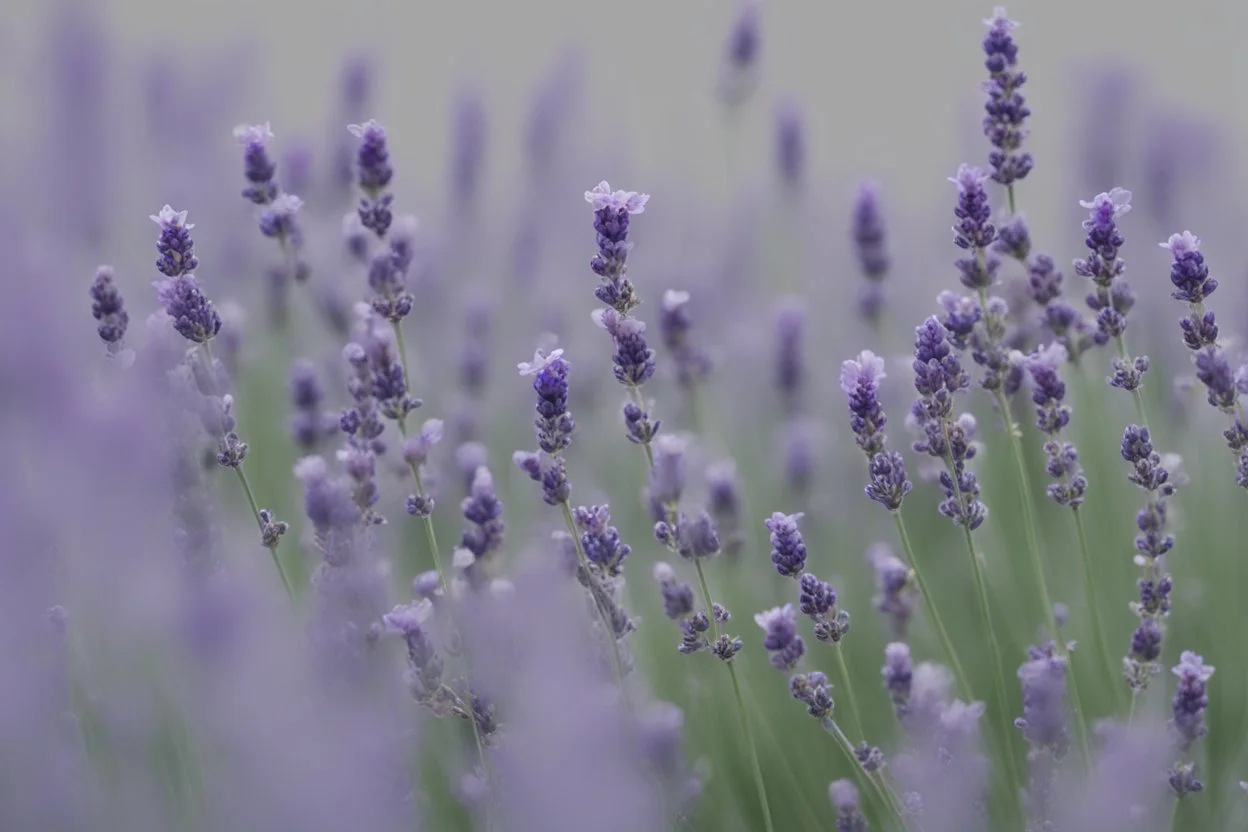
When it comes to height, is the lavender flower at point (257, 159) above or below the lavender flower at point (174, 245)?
above

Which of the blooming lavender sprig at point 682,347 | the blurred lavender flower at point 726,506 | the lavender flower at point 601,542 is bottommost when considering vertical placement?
the lavender flower at point 601,542

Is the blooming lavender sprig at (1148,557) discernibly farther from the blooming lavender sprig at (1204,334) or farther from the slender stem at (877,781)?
the slender stem at (877,781)

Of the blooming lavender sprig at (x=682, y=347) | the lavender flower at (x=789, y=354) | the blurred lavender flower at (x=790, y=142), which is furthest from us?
the blurred lavender flower at (x=790, y=142)

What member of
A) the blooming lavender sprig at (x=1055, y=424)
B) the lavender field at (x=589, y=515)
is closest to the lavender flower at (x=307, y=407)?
the lavender field at (x=589, y=515)

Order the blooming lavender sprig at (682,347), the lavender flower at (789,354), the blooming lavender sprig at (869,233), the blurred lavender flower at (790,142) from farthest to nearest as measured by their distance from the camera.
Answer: the blurred lavender flower at (790,142) < the lavender flower at (789,354) < the blooming lavender sprig at (869,233) < the blooming lavender sprig at (682,347)

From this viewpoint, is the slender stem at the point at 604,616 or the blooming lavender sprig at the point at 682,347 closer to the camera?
the slender stem at the point at 604,616

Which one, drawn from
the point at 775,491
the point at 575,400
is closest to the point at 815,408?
the point at 775,491

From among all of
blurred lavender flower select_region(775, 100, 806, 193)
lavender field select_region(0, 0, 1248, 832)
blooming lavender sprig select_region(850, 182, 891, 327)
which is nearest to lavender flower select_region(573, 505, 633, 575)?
lavender field select_region(0, 0, 1248, 832)
